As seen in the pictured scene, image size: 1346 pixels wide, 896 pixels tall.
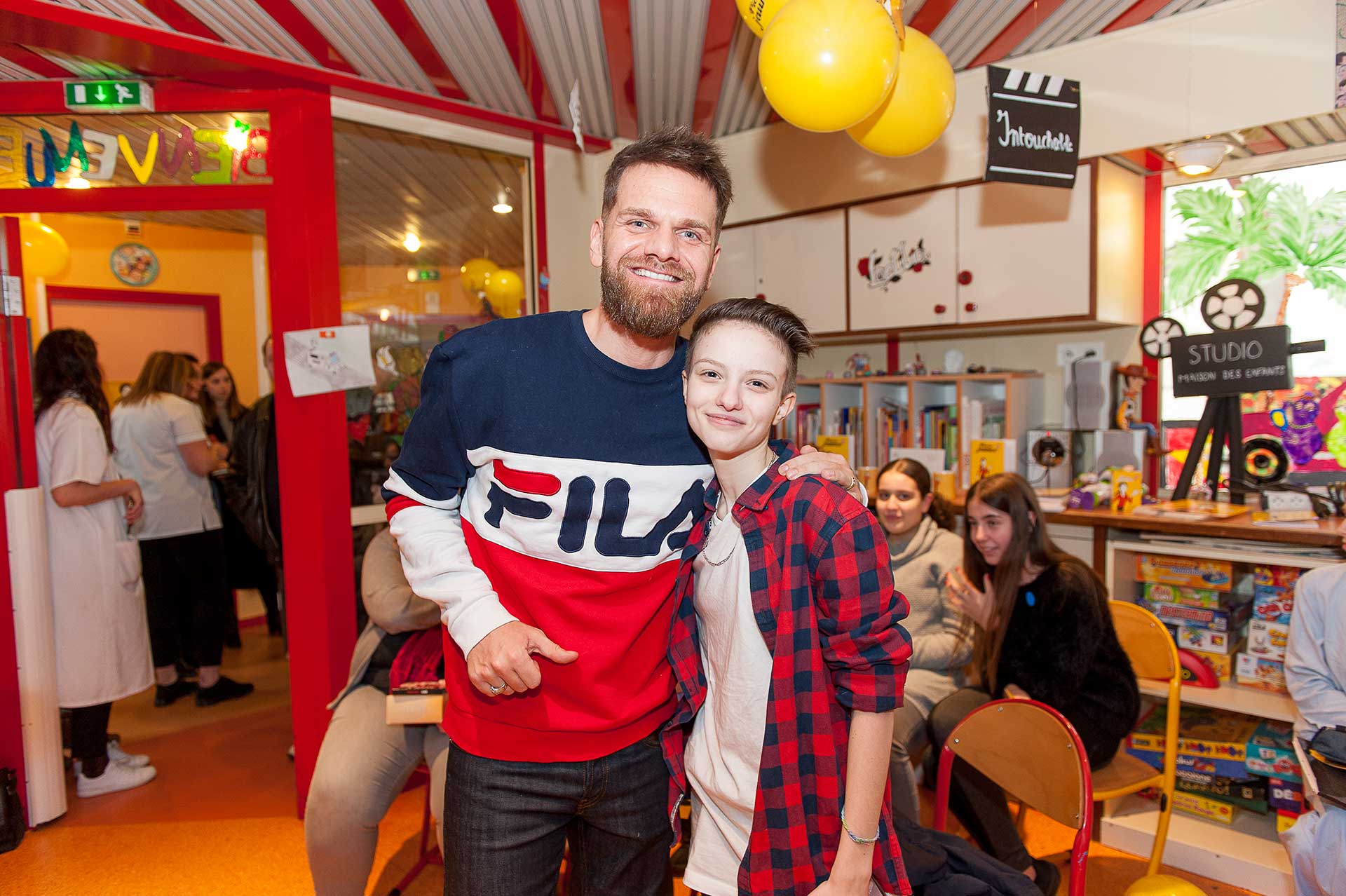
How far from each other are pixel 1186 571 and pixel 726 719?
2.19 meters

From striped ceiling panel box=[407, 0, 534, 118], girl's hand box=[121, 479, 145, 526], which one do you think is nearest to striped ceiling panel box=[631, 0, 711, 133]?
striped ceiling panel box=[407, 0, 534, 118]

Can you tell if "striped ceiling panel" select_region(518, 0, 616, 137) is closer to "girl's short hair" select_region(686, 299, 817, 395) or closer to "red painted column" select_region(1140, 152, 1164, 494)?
"girl's short hair" select_region(686, 299, 817, 395)

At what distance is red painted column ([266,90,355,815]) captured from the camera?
2803 mm

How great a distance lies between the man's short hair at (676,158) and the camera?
127 centimetres

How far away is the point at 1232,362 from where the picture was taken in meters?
2.74

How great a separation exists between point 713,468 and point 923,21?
6.73ft

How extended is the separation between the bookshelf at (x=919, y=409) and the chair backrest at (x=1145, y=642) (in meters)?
0.96

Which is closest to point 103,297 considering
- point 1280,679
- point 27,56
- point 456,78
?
point 27,56

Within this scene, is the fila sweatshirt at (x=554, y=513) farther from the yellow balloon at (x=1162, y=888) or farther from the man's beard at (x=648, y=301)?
the yellow balloon at (x=1162, y=888)

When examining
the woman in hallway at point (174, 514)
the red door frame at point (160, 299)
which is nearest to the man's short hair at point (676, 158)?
the woman in hallway at point (174, 514)

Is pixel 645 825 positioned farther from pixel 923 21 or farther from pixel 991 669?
pixel 923 21

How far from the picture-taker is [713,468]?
139 centimetres

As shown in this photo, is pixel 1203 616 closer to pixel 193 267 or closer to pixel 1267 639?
pixel 1267 639

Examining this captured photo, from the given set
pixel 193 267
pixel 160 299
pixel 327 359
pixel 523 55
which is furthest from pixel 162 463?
pixel 523 55
